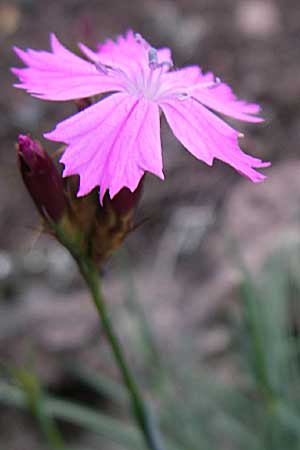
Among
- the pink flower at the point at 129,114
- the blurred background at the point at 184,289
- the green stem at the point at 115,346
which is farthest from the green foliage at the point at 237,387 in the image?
the pink flower at the point at 129,114

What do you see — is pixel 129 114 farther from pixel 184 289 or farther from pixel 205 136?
pixel 184 289

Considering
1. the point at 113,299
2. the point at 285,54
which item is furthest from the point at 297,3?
the point at 113,299

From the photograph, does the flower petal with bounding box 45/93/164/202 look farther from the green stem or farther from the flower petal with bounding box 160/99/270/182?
the green stem

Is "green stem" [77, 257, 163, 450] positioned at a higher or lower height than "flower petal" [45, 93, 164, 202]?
lower

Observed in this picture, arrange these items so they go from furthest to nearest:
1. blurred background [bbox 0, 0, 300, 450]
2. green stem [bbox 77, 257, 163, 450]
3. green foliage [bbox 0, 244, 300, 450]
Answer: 1. blurred background [bbox 0, 0, 300, 450]
2. green foliage [bbox 0, 244, 300, 450]
3. green stem [bbox 77, 257, 163, 450]

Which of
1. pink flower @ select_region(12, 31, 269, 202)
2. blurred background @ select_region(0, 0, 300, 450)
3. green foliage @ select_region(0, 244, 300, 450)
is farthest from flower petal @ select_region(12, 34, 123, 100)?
green foliage @ select_region(0, 244, 300, 450)

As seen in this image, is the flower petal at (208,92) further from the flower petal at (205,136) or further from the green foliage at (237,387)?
the green foliage at (237,387)

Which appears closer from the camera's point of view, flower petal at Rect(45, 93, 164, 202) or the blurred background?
flower petal at Rect(45, 93, 164, 202)
